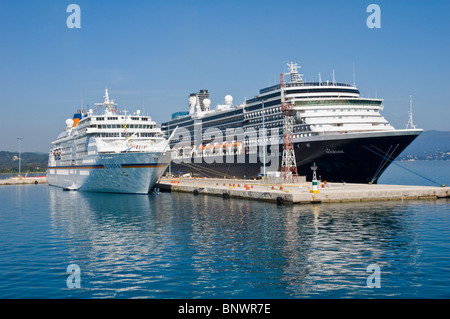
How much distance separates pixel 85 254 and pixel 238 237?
8562 mm

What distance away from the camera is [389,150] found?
47594mm

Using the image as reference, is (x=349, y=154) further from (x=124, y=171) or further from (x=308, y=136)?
(x=124, y=171)

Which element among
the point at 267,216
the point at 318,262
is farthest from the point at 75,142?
the point at 318,262

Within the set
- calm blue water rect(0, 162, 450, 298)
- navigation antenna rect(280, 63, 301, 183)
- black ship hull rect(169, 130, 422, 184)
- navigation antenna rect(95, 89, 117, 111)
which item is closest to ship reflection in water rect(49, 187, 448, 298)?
calm blue water rect(0, 162, 450, 298)

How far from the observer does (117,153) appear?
52.7 m

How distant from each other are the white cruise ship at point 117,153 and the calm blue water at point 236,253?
1514 cm

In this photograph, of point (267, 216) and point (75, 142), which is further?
point (75, 142)

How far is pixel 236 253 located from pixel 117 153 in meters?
34.5

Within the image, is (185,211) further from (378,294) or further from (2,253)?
(378,294)

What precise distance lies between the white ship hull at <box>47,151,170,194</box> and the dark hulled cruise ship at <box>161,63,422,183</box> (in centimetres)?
613

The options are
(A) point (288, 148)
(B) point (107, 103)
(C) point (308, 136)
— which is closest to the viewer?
(A) point (288, 148)

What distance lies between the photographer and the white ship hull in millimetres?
51250

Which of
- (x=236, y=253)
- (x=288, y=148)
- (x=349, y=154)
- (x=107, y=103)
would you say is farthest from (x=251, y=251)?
(x=107, y=103)

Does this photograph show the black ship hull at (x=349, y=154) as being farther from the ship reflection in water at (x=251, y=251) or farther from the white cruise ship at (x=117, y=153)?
the white cruise ship at (x=117, y=153)
